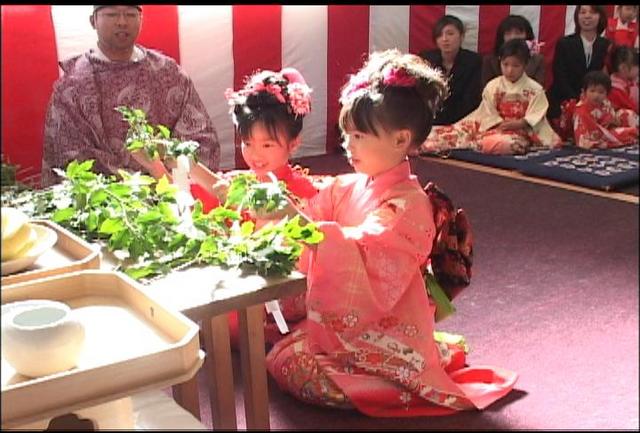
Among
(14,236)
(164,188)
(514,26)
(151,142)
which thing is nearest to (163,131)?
(151,142)

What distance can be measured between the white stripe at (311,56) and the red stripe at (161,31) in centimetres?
14

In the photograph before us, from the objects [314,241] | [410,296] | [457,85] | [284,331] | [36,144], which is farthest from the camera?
[284,331]

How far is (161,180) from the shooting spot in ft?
4.35

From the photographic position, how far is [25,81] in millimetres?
813

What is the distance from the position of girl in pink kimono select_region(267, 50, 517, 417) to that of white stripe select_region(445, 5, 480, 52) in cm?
18

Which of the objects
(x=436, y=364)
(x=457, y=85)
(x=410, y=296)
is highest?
(x=457, y=85)

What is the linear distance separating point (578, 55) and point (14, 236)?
61 cm

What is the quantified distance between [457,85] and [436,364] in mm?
836

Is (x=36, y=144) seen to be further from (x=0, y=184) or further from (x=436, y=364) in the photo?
(x=436, y=364)

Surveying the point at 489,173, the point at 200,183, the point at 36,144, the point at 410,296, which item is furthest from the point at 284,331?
the point at 36,144

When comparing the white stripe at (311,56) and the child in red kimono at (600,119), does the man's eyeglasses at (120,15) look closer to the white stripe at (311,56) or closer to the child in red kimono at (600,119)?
the white stripe at (311,56)

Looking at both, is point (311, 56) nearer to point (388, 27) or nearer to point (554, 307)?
point (388, 27)

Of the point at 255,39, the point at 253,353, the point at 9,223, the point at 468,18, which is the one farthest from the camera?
the point at 253,353

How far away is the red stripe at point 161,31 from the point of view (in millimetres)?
978
